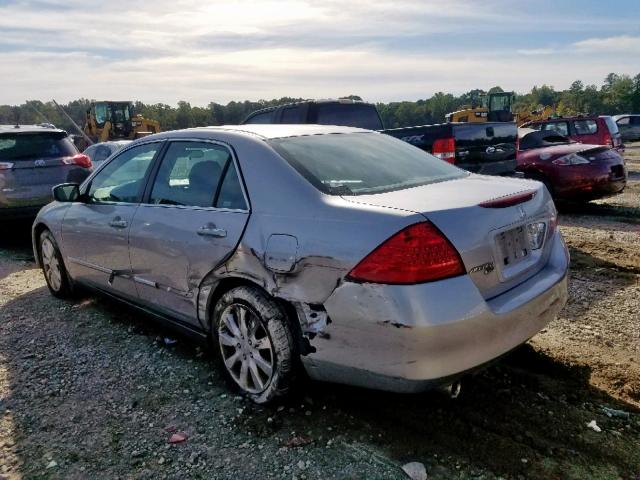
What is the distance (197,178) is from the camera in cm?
357

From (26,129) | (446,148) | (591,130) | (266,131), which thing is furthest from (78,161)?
(591,130)

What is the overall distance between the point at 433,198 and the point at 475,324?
0.68 m

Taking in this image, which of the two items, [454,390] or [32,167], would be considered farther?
[32,167]

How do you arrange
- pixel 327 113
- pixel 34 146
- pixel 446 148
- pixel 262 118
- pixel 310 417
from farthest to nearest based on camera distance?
pixel 262 118 < pixel 327 113 < pixel 34 146 < pixel 446 148 < pixel 310 417

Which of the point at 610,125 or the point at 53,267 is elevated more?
the point at 610,125

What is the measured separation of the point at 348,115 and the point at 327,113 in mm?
461

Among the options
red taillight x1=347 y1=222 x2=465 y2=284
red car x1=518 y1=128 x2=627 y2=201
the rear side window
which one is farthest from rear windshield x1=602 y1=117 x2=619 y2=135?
red taillight x1=347 y1=222 x2=465 y2=284

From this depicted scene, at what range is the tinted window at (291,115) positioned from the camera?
9.41 m

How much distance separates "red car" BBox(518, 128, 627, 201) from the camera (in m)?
8.80

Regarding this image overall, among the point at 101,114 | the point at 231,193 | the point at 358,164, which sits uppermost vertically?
the point at 101,114

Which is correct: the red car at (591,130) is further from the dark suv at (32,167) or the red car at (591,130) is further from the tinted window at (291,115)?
the dark suv at (32,167)

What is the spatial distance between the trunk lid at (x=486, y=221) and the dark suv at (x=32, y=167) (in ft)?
21.0

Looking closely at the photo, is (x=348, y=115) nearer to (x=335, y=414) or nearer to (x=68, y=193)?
(x=68, y=193)

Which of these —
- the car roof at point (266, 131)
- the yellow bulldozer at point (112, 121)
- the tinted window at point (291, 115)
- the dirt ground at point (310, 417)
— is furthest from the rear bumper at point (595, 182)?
the yellow bulldozer at point (112, 121)
